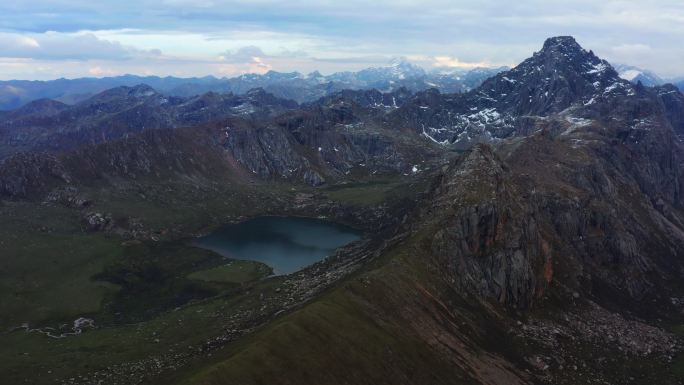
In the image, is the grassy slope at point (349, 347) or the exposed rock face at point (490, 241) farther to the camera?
the exposed rock face at point (490, 241)

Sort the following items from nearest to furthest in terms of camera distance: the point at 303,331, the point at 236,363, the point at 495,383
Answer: the point at 236,363 < the point at 303,331 < the point at 495,383

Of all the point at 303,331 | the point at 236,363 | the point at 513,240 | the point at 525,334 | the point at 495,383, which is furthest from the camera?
the point at 513,240

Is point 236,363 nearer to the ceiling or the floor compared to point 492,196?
nearer to the floor

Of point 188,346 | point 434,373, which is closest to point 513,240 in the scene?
point 434,373

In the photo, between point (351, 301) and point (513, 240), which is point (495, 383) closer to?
point (351, 301)

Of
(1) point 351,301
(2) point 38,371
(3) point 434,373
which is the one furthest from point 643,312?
(2) point 38,371

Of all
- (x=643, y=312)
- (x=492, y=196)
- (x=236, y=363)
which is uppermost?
(x=492, y=196)

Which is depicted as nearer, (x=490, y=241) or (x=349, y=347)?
(x=349, y=347)

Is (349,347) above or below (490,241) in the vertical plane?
below

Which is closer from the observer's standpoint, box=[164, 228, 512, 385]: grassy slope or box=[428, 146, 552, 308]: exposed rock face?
box=[164, 228, 512, 385]: grassy slope

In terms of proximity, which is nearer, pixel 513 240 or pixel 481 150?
pixel 513 240
